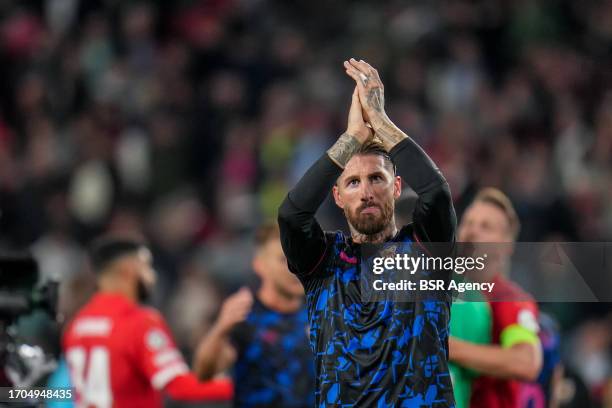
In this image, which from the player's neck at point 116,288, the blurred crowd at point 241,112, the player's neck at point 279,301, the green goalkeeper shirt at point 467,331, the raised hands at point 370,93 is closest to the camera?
the raised hands at point 370,93

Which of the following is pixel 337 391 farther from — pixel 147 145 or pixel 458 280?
pixel 147 145

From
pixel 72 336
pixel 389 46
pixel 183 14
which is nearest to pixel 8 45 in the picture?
pixel 183 14

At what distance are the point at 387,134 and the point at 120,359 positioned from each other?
256 cm

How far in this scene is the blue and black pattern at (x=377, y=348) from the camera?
14.1 ft

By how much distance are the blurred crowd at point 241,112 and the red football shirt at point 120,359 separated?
363 cm

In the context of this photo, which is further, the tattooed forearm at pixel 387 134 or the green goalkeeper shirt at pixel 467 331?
the green goalkeeper shirt at pixel 467 331

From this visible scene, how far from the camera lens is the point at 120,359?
6344 millimetres

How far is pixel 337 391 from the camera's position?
4.36 m

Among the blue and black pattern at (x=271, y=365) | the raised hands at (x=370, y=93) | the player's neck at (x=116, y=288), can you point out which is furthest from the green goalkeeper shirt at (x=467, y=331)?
the player's neck at (x=116, y=288)

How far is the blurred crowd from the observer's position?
11141mm

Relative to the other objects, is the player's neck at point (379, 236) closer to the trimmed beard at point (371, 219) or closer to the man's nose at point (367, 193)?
the trimmed beard at point (371, 219)

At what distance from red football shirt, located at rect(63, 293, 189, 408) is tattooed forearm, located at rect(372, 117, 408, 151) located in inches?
93.5

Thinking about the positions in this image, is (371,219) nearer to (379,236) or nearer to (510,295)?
(379,236)

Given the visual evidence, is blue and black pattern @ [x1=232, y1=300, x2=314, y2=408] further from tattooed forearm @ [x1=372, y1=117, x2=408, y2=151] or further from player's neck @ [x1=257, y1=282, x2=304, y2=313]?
tattooed forearm @ [x1=372, y1=117, x2=408, y2=151]
